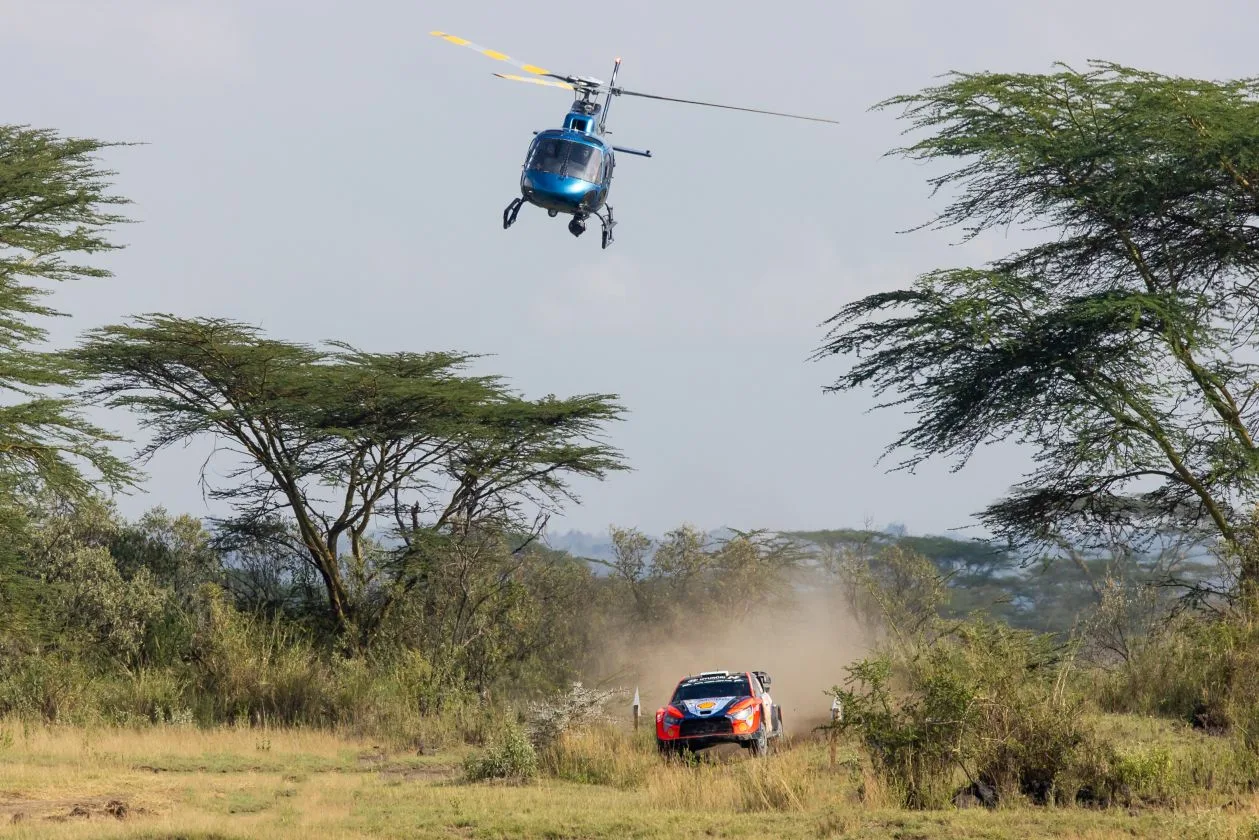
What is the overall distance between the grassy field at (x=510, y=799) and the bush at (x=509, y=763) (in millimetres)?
297

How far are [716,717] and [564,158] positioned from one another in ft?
30.7

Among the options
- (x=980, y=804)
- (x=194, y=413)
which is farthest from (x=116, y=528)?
(x=980, y=804)

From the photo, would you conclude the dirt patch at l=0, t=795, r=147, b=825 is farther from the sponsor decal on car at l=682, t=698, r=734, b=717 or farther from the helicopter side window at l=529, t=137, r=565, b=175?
the helicopter side window at l=529, t=137, r=565, b=175

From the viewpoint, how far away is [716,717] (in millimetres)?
23031

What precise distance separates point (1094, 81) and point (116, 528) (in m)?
24.3

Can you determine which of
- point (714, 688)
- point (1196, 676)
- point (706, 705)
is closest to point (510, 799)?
point (706, 705)

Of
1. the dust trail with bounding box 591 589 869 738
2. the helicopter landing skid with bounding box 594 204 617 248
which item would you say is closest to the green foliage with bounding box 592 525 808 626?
the dust trail with bounding box 591 589 869 738

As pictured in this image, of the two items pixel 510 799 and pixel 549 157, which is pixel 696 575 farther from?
pixel 510 799

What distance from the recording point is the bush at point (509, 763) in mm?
21219

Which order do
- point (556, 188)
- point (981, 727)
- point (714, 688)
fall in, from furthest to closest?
point (556, 188) → point (714, 688) → point (981, 727)

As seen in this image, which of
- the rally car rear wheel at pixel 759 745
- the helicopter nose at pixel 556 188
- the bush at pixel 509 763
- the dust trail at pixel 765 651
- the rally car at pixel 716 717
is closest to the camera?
the bush at pixel 509 763

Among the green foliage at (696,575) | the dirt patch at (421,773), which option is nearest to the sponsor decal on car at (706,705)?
the dirt patch at (421,773)

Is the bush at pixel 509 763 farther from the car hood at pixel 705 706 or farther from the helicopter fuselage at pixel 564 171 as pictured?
the helicopter fuselage at pixel 564 171

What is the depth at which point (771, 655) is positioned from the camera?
46.5 m
